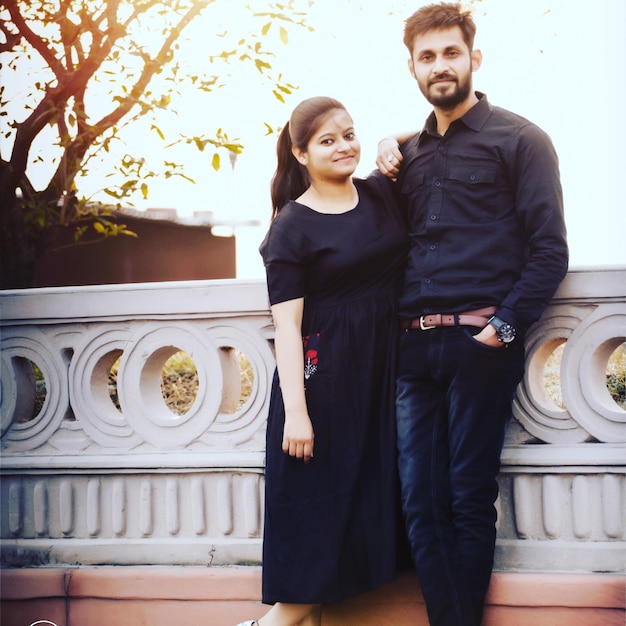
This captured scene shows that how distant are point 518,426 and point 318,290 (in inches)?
33.2

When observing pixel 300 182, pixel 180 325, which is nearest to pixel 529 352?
pixel 300 182

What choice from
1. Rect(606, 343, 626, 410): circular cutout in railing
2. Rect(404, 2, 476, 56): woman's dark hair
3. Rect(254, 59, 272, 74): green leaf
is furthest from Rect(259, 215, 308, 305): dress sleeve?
Rect(254, 59, 272, 74): green leaf

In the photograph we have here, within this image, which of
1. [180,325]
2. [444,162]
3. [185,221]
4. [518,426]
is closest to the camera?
[444,162]

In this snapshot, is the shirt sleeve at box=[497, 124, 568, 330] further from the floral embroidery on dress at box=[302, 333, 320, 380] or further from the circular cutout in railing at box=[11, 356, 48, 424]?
the circular cutout in railing at box=[11, 356, 48, 424]

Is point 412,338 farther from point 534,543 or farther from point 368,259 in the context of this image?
point 534,543

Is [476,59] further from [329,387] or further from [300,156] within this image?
[329,387]

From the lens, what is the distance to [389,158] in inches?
108

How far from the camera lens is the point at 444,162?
2.56 metres

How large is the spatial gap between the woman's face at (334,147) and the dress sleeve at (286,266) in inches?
9.6

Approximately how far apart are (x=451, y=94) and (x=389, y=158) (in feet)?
1.09

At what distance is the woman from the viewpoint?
258 centimetres

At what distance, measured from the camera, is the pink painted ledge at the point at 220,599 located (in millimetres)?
2645

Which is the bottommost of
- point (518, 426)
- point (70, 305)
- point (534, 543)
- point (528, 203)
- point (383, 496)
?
point (534, 543)

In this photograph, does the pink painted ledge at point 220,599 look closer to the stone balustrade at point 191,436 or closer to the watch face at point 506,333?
the stone balustrade at point 191,436
